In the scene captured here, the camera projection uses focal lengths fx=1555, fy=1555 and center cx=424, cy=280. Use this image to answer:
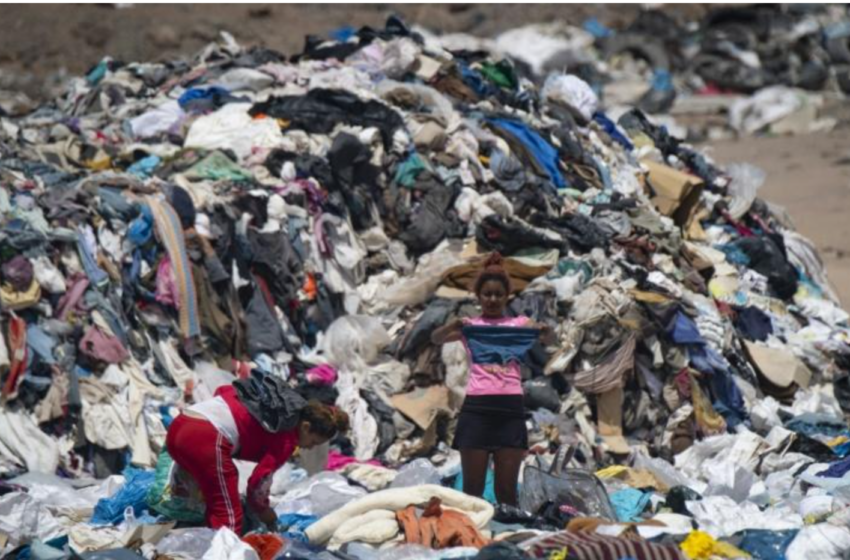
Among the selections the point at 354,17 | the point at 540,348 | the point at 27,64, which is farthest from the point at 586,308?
the point at 354,17

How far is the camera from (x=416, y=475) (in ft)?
25.0

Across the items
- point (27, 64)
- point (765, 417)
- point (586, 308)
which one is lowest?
point (27, 64)

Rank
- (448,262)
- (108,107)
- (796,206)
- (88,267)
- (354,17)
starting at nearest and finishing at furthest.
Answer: (88,267), (448,262), (108,107), (796,206), (354,17)

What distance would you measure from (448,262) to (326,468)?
5.63 ft

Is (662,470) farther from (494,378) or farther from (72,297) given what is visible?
(72,297)

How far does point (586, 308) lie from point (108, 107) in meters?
4.38

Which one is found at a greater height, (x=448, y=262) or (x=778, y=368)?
(x=448, y=262)

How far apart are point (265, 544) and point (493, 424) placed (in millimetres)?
1228

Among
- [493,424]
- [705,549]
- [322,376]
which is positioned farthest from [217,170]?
[705,549]

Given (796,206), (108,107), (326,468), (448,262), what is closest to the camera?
(326,468)

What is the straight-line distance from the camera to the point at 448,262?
30.2ft

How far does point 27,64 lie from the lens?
80.2 ft

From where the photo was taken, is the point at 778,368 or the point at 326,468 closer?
the point at 326,468

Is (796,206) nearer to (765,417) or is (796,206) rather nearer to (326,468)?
→ (765,417)
